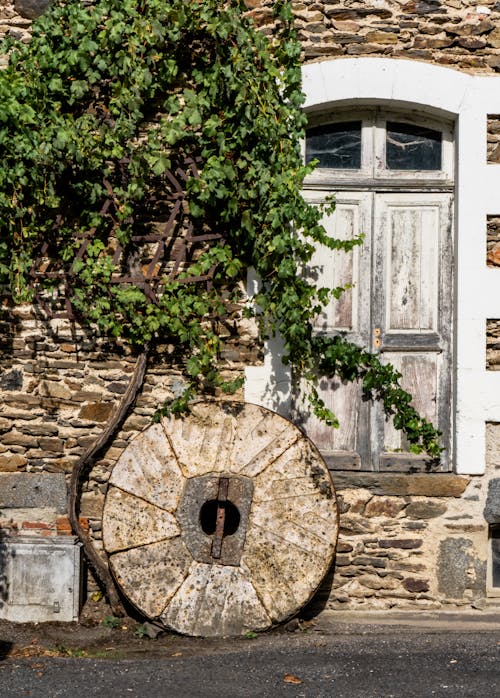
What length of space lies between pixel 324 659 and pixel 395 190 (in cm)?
261

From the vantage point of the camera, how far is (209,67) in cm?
505

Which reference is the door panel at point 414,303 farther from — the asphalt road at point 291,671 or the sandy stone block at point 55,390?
the sandy stone block at point 55,390

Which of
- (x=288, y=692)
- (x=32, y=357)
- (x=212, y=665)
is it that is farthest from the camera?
(x=32, y=357)

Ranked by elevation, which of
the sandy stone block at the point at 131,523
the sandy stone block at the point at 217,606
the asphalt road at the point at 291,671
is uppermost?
the sandy stone block at the point at 131,523

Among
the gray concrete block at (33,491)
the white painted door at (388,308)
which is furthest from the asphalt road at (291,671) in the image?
the white painted door at (388,308)

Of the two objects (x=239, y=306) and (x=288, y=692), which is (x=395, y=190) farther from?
(x=288, y=692)

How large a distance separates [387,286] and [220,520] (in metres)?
1.66

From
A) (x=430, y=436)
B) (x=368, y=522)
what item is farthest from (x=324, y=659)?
(x=430, y=436)

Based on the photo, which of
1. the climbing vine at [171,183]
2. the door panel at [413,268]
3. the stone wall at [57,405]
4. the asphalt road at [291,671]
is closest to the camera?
the asphalt road at [291,671]

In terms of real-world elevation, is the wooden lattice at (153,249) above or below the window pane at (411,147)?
below

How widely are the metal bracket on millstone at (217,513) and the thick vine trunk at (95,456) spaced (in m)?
0.60

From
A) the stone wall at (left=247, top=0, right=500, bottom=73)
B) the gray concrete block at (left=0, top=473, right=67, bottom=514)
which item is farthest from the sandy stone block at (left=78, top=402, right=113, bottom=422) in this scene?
the stone wall at (left=247, top=0, right=500, bottom=73)

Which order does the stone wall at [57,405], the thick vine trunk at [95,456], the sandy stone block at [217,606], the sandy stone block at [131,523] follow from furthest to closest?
the stone wall at [57,405] < the thick vine trunk at [95,456] < the sandy stone block at [131,523] < the sandy stone block at [217,606]

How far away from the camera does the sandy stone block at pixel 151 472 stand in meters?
4.75
